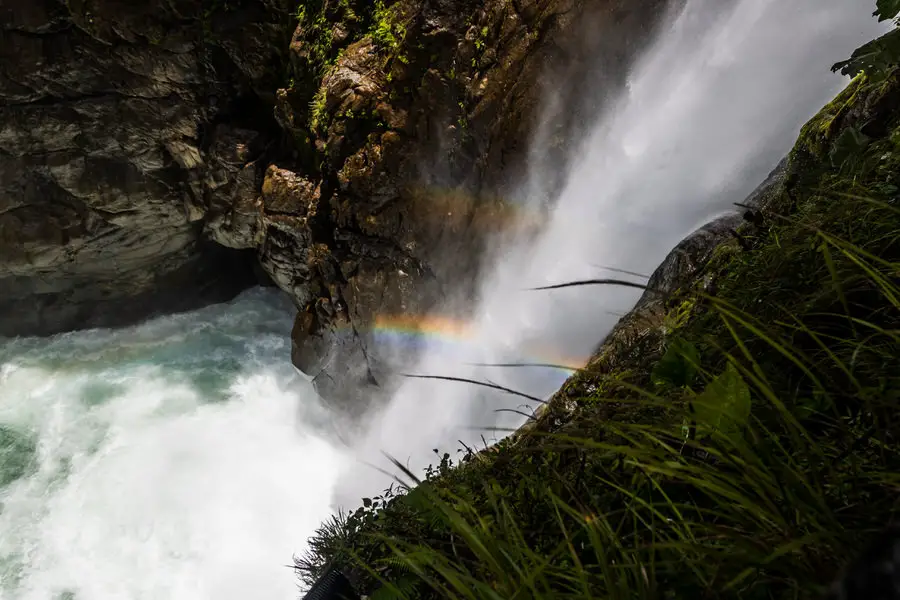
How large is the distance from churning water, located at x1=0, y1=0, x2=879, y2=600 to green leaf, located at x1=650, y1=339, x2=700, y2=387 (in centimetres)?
507

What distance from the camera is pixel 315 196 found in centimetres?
655

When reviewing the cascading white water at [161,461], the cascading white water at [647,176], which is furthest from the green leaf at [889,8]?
the cascading white water at [161,461]

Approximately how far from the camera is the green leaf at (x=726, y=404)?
0.69 meters

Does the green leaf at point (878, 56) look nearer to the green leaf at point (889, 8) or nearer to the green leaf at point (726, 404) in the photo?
the green leaf at point (889, 8)

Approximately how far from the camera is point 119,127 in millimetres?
7449

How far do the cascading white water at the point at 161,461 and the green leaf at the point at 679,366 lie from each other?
21.0 feet

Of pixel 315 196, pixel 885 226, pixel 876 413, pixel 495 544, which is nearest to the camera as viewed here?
pixel 876 413

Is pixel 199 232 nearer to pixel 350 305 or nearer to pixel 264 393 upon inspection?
pixel 264 393

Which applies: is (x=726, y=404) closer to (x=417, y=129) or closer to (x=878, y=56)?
(x=878, y=56)

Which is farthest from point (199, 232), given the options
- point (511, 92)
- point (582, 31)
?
point (582, 31)

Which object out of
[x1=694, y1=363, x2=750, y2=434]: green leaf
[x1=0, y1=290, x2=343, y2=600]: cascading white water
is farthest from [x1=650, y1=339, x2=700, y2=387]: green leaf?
[x1=0, y1=290, x2=343, y2=600]: cascading white water

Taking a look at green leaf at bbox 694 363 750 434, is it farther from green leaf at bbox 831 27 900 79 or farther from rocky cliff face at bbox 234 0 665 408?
rocky cliff face at bbox 234 0 665 408

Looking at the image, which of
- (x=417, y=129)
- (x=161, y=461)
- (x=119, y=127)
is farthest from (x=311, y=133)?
(x=161, y=461)

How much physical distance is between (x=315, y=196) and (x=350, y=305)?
58.9 inches
